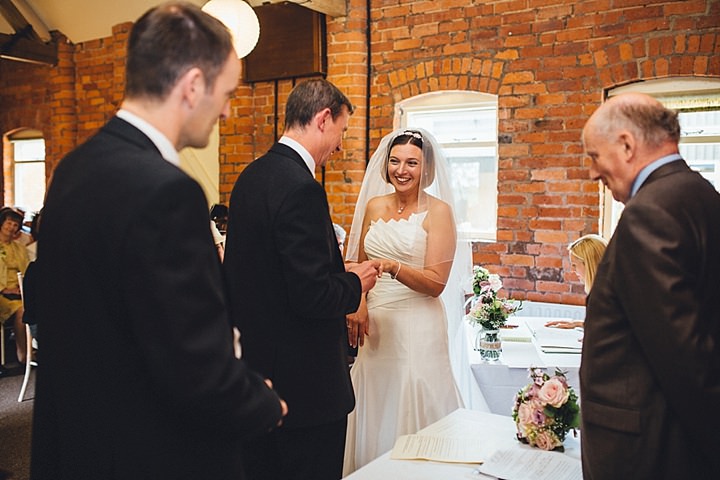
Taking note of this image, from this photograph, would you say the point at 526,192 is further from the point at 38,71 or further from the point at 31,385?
the point at 38,71

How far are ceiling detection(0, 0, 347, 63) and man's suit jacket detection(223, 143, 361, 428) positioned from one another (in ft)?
17.6

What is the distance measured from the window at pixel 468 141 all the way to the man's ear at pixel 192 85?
4.02m

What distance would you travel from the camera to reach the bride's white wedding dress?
306 centimetres

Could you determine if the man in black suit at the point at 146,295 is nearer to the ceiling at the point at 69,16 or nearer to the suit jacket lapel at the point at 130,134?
the suit jacket lapel at the point at 130,134

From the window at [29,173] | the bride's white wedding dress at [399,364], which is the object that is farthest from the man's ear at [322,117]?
the window at [29,173]

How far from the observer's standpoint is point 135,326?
3.65 feet

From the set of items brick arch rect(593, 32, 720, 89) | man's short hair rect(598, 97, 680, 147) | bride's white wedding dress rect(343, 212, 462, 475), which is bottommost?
bride's white wedding dress rect(343, 212, 462, 475)

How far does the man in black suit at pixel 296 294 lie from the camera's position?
6.34ft

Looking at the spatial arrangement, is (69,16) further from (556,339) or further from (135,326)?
(135,326)

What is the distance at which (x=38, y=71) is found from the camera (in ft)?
26.0

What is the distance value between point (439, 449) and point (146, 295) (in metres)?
1.19

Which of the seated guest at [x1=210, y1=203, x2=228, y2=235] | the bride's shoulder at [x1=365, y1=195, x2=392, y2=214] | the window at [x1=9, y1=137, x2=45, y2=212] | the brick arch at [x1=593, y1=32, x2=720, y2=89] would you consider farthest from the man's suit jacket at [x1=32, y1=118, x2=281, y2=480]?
the window at [x1=9, y1=137, x2=45, y2=212]

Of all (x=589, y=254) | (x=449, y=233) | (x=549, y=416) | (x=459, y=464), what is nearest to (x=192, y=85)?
(x=459, y=464)

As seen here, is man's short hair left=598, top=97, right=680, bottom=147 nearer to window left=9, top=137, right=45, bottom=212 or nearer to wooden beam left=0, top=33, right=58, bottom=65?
wooden beam left=0, top=33, right=58, bottom=65
